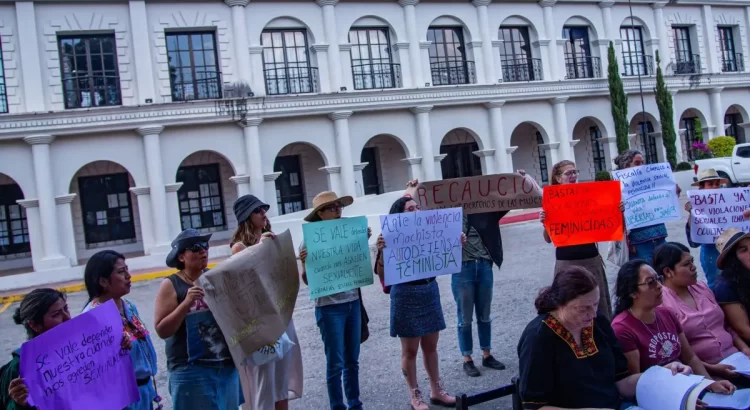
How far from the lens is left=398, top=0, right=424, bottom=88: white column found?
21266 mm

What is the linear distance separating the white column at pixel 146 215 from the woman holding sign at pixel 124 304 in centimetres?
1495

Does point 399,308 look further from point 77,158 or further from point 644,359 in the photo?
point 77,158

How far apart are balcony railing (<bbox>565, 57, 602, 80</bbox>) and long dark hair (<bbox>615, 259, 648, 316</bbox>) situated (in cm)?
2216

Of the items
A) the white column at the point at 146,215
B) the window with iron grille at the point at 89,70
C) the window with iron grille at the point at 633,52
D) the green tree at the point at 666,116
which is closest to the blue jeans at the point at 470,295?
the white column at the point at 146,215

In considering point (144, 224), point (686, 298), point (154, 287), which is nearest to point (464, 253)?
point (686, 298)

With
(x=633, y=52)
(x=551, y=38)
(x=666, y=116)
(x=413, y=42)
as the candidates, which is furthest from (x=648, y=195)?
(x=633, y=52)

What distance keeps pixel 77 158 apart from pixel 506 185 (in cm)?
1539

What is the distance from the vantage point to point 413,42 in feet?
69.9

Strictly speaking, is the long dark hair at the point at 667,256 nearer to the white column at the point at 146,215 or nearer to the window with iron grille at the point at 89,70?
the white column at the point at 146,215

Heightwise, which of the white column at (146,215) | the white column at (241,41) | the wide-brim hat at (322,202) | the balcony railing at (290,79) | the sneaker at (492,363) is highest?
the white column at (241,41)

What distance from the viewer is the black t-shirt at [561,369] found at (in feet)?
10.5

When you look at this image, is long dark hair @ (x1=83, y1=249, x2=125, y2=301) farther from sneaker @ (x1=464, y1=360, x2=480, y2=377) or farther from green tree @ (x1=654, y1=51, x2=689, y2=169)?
green tree @ (x1=654, y1=51, x2=689, y2=169)

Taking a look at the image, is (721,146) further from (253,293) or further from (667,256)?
(253,293)

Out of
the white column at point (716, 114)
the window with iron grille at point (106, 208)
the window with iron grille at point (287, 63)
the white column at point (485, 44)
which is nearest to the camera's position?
the window with iron grille at point (106, 208)
